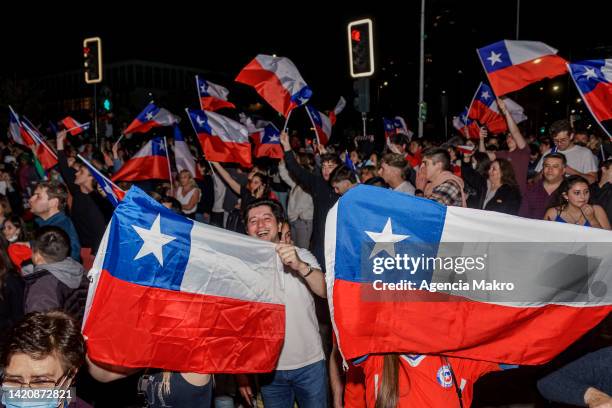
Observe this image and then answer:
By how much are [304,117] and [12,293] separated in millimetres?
32794

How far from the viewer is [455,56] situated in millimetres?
28922

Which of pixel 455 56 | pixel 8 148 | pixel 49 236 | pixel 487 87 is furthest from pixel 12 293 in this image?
pixel 455 56

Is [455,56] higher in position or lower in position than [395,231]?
higher

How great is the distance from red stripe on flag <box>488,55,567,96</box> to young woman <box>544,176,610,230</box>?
2.89m

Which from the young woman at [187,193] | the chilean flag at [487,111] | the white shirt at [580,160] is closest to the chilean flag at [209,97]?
the young woman at [187,193]

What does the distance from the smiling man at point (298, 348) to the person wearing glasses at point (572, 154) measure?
5.64 m

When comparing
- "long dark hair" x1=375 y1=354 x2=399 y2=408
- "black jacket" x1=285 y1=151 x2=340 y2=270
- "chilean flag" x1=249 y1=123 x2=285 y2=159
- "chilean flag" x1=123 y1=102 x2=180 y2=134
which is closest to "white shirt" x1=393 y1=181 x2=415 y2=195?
"black jacket" x1=285 y1=151 x2=340 y2=270

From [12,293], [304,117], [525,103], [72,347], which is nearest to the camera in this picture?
[72,347]

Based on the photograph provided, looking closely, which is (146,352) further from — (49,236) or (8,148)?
(8,148)

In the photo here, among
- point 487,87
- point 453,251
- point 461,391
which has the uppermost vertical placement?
point 487,87

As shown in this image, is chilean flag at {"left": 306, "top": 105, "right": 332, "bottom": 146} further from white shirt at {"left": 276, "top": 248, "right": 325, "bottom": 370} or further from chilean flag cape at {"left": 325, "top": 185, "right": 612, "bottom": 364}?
chilean flag cape at {"left": 325, "top": 185, "right": 612, "bottom": 364}

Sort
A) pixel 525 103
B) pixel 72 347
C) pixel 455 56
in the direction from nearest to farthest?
pixel 72 347, pixel 455 56, pixel 525 103

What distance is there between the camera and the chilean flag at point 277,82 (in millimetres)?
9656

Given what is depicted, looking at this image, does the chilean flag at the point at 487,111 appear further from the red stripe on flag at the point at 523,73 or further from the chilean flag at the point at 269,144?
the red stripe on flag at the point at 523,73
